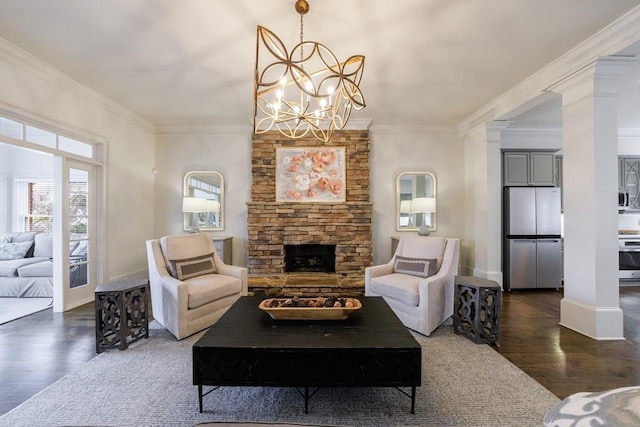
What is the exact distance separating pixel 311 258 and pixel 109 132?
146 inches

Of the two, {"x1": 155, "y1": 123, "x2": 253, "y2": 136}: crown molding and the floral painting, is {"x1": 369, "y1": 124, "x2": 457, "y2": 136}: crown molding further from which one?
{"x1": 155, "y1": 123, "x2": 253, "y2": 136}: crown molding

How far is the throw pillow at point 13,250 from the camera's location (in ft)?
15.7

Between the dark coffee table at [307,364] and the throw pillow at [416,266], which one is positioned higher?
the throw pillow at [416,266]

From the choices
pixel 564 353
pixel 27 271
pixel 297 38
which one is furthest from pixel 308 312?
pixel 27 271

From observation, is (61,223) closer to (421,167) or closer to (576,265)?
(421,167)

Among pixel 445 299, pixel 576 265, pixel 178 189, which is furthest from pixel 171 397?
pixel 178 189

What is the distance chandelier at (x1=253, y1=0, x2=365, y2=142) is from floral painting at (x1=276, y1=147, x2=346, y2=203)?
3.25 ft

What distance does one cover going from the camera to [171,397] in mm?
1977

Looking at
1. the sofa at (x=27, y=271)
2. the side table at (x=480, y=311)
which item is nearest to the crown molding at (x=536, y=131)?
the side table at (x=480, y=311)

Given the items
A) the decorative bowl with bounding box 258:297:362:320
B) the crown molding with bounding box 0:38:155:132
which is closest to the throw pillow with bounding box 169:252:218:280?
the decorative bowl with bounding box 258:297:362:320

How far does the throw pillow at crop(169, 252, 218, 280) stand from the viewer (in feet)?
10.6

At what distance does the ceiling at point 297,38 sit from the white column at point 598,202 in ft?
1.67

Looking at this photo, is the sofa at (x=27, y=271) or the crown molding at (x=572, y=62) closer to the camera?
the crown molding at (x=572, y=62)

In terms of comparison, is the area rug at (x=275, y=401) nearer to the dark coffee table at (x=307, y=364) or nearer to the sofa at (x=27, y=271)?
the dark coffee table at (x=307, y=364)
